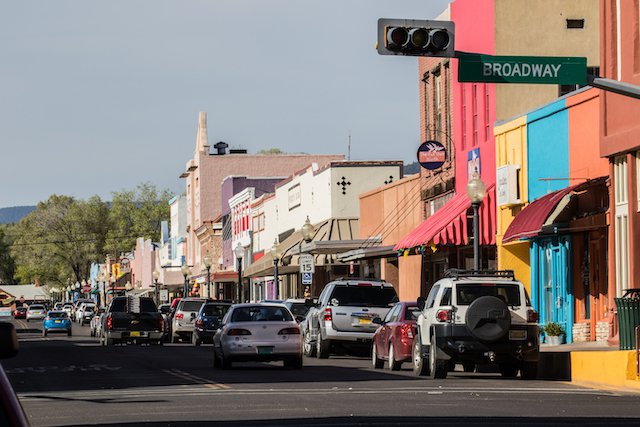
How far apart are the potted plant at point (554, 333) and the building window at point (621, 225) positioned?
3369 millimetres

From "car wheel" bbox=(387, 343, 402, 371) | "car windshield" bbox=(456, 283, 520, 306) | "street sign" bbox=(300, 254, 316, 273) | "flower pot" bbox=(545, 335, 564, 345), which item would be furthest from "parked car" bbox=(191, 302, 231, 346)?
"car windshield" bbox=(456, 283, 520, 306)

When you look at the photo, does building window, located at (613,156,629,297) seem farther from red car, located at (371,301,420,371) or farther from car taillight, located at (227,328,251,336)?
car taillight, located at (227,328,251,336)

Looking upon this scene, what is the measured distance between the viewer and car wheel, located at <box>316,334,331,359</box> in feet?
116

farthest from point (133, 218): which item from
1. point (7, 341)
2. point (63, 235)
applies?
point (7, 341)

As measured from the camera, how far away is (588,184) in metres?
31.7

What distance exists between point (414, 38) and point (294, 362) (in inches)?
483

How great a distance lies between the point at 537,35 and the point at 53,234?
128052 mm

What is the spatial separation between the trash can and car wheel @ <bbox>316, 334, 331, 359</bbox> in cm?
1241

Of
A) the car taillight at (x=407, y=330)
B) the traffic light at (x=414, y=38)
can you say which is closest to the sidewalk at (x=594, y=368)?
the car taillight at (x=407, y=330)

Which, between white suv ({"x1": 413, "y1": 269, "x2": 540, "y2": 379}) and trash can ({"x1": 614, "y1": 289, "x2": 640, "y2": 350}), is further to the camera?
white suv ({"x1": 413, "y1": 269, "x2": 540, "y2": 379})

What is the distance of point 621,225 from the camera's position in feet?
97.9

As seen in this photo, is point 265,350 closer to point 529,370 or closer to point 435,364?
point 435,364

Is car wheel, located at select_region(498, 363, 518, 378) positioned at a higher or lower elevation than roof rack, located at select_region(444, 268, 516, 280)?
lower

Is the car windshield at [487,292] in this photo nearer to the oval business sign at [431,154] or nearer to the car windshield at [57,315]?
the oval business sign at [431,154]
